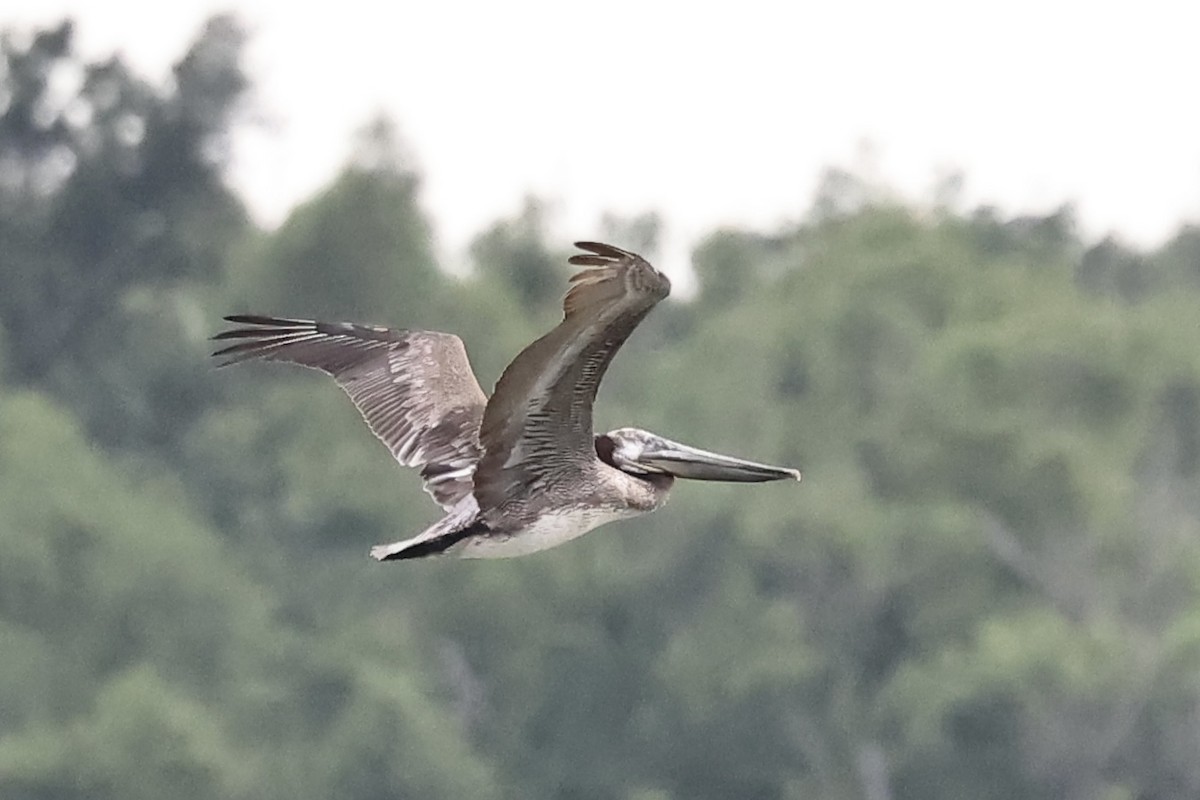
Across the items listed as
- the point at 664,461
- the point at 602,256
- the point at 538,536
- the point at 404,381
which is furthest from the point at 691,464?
the point at 602,256

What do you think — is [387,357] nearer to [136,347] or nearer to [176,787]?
[176,787]

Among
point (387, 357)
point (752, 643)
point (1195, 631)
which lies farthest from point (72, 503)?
point (387, 357)

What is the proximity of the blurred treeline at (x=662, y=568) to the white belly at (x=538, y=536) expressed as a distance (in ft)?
82.5

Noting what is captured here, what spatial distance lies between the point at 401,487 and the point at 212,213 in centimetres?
1449

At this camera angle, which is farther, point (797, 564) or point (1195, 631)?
point (797, 564)

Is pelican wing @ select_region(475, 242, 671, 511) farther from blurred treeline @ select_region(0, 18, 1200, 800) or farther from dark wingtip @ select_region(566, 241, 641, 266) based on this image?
blurred treeline @ select_region(0, 18, 1200, 800)

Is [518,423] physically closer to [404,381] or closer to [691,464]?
[691,464]

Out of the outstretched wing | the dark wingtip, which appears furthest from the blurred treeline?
the dark wingtip

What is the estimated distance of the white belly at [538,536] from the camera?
1305 cm

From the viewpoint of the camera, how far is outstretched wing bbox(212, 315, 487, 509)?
14.0 m

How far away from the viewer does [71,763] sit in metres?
39.3

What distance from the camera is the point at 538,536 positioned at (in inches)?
516

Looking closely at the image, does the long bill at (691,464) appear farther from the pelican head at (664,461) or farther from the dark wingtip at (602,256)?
the dark wingtip at (602,256)

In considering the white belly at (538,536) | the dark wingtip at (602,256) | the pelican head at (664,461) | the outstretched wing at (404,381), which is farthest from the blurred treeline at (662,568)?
the dark wingtip at (602,256)
